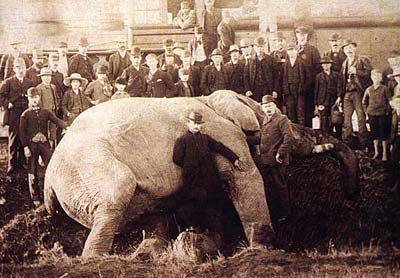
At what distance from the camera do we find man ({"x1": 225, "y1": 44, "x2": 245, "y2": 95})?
6355 millimetres

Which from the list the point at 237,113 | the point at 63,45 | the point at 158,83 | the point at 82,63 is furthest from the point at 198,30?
the point at 63,45

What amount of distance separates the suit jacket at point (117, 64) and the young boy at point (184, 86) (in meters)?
0.45

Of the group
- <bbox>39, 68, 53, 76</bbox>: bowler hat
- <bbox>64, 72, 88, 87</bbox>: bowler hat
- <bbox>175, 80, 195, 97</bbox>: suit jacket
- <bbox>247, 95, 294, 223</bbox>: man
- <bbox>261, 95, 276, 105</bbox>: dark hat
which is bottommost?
<bbox>247, 95, 294, 223</bbox>: man

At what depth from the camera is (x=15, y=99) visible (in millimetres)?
6293

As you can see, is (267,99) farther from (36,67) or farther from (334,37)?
(36,67)

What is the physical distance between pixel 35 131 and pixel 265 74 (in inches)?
80.2

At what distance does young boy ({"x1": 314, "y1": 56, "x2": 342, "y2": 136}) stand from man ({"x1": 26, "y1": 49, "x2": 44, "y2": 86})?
94.8 inches

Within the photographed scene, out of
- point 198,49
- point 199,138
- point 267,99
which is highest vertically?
point 198,49

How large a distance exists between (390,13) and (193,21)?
1.73 meters

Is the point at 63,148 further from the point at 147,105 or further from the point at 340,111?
the point at 340,111

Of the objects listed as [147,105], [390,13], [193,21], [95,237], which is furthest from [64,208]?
[390,13]

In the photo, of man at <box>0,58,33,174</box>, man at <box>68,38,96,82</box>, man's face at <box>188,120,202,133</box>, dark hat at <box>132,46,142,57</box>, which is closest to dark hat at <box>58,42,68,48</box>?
man at <box>68,38,96,82</box>

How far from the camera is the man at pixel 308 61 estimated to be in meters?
6.34

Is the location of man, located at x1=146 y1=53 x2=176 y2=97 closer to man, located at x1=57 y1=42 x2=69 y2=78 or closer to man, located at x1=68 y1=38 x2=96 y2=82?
man, located at x1=68 y1=38 x2=96 y2=82
